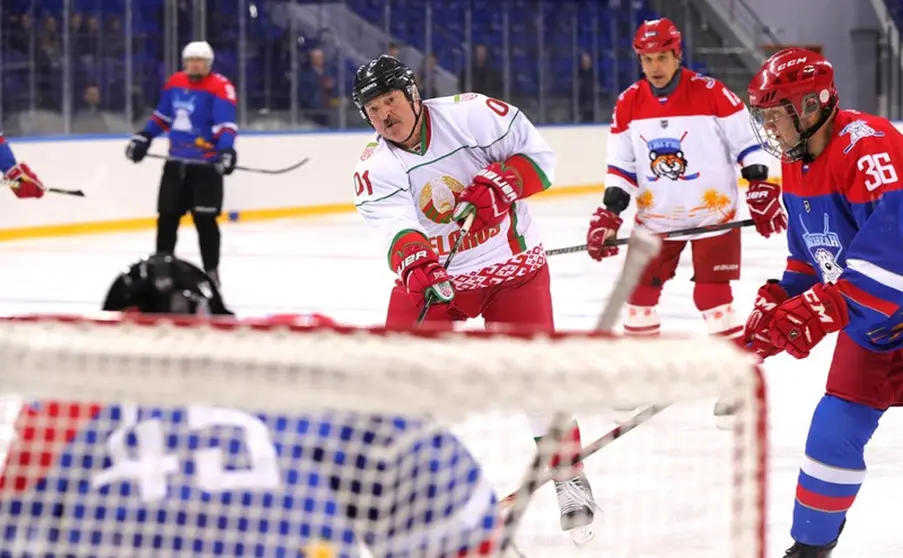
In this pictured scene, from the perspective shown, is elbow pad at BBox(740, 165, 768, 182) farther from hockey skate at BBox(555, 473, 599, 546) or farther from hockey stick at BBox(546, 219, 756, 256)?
hockey skate at BBox(555, 473, 599, 546)

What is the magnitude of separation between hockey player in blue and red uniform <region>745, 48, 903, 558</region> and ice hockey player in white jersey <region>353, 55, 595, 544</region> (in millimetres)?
547

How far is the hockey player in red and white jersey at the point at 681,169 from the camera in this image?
153 inches

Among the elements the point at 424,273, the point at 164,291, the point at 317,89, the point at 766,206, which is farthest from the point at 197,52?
the point at 164,291

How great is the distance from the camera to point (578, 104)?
11.7 meters

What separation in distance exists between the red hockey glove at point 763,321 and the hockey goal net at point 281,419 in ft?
2.90

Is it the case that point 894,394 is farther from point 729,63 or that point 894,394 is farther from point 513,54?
point 729,63

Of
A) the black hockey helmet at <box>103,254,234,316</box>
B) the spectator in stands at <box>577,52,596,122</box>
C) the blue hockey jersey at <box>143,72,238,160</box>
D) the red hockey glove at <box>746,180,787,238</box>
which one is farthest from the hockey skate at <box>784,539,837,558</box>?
the spectator in stands at <box>577,52,596,122</box>

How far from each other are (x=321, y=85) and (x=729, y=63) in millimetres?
4534

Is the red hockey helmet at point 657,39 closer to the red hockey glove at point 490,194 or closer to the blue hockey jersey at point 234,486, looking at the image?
the red hockey glove at point 490,194

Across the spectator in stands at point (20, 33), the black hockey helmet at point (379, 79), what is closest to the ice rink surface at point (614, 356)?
the black hockey helmet at point (379, 79)

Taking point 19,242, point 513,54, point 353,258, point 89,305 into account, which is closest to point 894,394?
point 89,305

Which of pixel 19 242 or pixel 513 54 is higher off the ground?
pixel 513 54

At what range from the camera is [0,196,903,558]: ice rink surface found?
1646 millimetres

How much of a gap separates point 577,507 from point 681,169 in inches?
63.3
